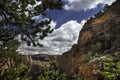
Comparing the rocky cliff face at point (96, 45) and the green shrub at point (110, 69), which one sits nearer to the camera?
the green shrub at point (110, 69)

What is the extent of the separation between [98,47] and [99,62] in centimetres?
1403

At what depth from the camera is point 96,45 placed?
178 feet

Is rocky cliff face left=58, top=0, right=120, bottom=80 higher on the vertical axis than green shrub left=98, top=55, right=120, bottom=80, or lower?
higher

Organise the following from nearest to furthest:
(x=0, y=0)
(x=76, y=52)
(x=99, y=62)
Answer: (x=0, y=0) → (x=99, y=62) → (x=76, y=52)

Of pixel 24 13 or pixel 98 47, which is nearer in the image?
pixel 24 13

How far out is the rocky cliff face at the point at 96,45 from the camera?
40.5 m

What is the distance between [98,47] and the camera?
53094mm

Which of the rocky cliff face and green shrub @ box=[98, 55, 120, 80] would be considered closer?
green shrub @ box=[98, 55, 120, 80]

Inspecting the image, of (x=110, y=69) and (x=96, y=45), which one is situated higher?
(x=96, y=45)

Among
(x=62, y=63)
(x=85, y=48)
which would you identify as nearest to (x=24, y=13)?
(x=85, y=48)

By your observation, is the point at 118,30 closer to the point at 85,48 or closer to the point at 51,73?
the point at 85,48

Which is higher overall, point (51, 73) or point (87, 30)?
point (87, 30)

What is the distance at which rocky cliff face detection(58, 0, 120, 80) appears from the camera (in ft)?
133

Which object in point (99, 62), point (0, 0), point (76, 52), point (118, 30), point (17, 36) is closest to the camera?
point (0, 0)
